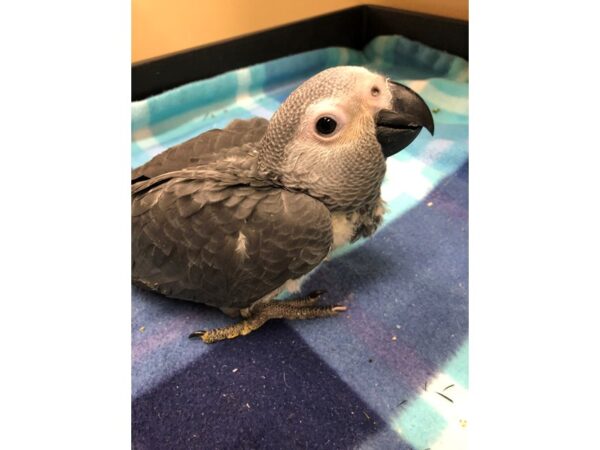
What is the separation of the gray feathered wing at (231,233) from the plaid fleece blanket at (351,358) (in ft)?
0.62

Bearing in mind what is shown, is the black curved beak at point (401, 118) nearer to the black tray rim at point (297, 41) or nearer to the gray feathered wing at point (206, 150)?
the gray feathered wing at point (206, 150)

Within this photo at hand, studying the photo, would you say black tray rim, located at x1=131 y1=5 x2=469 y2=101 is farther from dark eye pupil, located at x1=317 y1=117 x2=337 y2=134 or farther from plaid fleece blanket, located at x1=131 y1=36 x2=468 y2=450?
dark eye pupil, located at x1=317 y1=117 x2=337 y2=134

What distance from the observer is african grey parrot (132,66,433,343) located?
2.80 feet

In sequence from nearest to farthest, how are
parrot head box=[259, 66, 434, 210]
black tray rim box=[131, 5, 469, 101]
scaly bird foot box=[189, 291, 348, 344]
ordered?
parrot head box=[259, 66, 434, 210] → scaly bird foot box=[189, 291, 348, 344] → black tray rim box=[131, 5, 469, 101]

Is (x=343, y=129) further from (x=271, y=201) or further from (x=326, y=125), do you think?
(x=271, y=201)

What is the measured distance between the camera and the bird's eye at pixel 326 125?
2.79 feet

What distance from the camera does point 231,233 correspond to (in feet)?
3.00

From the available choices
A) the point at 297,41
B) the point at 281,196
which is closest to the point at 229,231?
the point at 281,196

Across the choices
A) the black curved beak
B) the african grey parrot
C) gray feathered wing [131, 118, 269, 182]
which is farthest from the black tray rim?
the black curved beak

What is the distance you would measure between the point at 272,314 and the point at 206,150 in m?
Result: 0.45

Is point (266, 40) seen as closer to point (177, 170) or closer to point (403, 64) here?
point (403, 64)

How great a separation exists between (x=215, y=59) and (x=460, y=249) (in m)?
1.29

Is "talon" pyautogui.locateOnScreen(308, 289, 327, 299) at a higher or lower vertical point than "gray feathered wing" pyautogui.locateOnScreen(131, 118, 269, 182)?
lower

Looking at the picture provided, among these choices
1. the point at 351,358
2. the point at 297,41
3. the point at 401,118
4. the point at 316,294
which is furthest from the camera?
the point at 297,41
